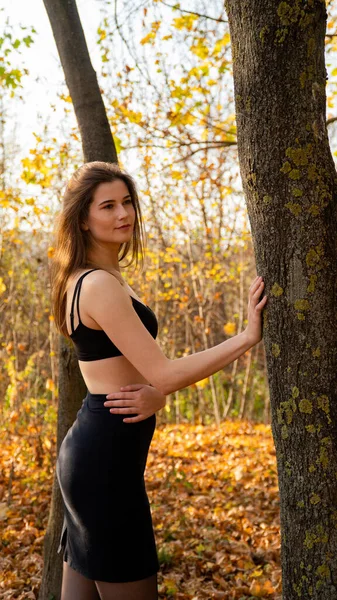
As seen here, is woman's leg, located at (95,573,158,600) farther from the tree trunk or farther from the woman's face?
the woman's face

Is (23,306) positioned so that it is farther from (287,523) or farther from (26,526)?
(287,523)

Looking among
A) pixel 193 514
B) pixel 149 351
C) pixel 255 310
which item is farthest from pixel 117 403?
pixel 193 514

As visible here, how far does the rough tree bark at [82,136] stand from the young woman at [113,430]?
1.10 metres

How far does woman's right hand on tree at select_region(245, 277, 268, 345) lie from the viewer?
6.23ft

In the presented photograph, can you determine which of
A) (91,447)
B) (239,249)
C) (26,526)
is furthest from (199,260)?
(91,447)

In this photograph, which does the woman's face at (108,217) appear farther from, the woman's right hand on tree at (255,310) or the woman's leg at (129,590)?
the woman's leg at (129,590)

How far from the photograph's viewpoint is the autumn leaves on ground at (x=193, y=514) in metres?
3.74

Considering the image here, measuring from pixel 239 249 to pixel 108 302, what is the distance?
22.4ft

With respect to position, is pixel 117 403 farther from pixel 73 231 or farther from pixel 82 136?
pixel 82 136

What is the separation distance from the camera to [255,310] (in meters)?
1.91

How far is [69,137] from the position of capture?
659cm

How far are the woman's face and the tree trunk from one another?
0.66 meters

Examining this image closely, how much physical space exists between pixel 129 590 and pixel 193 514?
2942 millimetres

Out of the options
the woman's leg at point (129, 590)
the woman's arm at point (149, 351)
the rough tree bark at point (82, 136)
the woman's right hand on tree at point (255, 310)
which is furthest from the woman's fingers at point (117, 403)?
the rough tree bark at point (82, 136)
